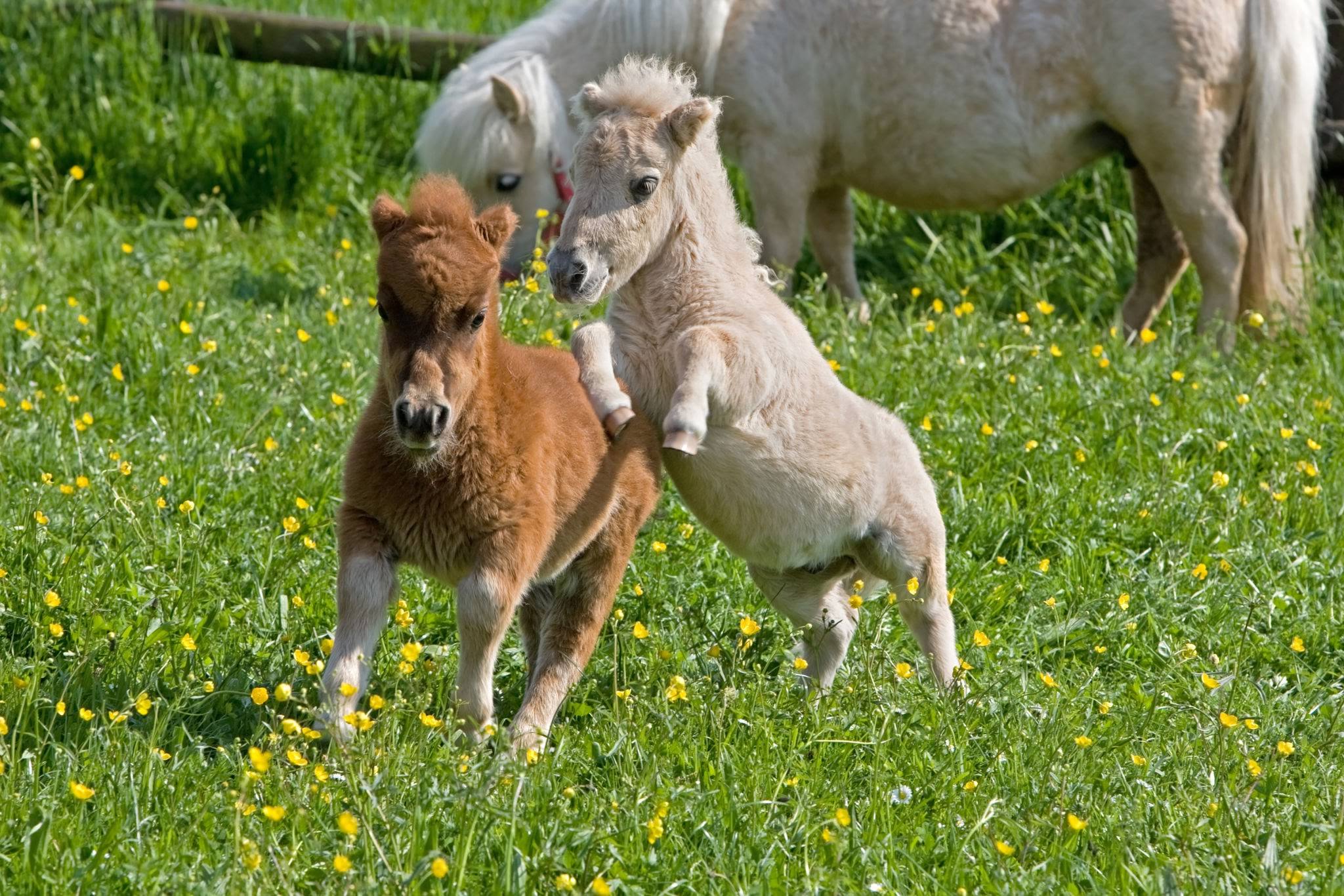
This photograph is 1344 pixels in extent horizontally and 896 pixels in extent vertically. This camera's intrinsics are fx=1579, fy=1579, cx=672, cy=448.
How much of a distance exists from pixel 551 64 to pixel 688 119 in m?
3.99

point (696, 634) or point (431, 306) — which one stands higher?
point (431, 306)

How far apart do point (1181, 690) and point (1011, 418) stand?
63.5 inches

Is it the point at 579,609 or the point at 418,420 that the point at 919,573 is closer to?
the point at 579,609

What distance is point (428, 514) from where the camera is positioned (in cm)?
333

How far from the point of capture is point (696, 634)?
4.22 meters

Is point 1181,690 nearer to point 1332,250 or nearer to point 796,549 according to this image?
point 796,549

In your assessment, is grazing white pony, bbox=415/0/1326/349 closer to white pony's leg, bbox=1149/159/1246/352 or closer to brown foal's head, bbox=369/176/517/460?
white pony's leg, bbox=1149/159/1246/352

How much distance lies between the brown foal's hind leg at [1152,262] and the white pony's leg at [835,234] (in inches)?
50.4

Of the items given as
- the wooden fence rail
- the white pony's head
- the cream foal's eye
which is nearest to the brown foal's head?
the cream foal's eye

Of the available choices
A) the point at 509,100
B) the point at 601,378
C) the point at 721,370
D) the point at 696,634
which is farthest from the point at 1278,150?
the point at 601,378

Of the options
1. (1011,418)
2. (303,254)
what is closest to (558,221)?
(303,254)

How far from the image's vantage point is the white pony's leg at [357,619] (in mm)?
3215

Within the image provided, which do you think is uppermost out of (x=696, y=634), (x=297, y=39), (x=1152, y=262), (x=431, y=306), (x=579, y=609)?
(x=431, y=306)

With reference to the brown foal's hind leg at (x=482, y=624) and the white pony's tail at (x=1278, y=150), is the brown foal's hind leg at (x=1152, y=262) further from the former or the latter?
the brown foal's hind leg at (x=482, y=624)
